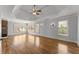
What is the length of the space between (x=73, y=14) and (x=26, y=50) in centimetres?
144

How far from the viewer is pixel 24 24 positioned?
2533 millimetres

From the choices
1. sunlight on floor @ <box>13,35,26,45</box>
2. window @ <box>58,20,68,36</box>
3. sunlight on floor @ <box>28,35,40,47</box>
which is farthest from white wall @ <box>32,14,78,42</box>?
sunlight on floor @ <box>13,35,26,45</box>

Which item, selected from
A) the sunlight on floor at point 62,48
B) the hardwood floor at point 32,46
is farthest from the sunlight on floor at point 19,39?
the sunlight on floor at point 62,48

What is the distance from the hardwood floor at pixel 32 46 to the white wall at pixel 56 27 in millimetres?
114

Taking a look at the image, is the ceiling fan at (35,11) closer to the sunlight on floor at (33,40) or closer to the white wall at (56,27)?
the white wall at (56,27)

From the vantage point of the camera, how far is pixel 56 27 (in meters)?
2.62

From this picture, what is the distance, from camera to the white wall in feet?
8.07

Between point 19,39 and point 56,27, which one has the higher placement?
point 56,27

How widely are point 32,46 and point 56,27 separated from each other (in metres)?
0.78

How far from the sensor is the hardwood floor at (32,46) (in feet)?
8.27

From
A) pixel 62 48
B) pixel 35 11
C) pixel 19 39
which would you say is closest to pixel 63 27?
pixel 62 48

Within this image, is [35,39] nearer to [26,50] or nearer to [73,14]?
[26,50]

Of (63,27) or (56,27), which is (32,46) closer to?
(56,27)
